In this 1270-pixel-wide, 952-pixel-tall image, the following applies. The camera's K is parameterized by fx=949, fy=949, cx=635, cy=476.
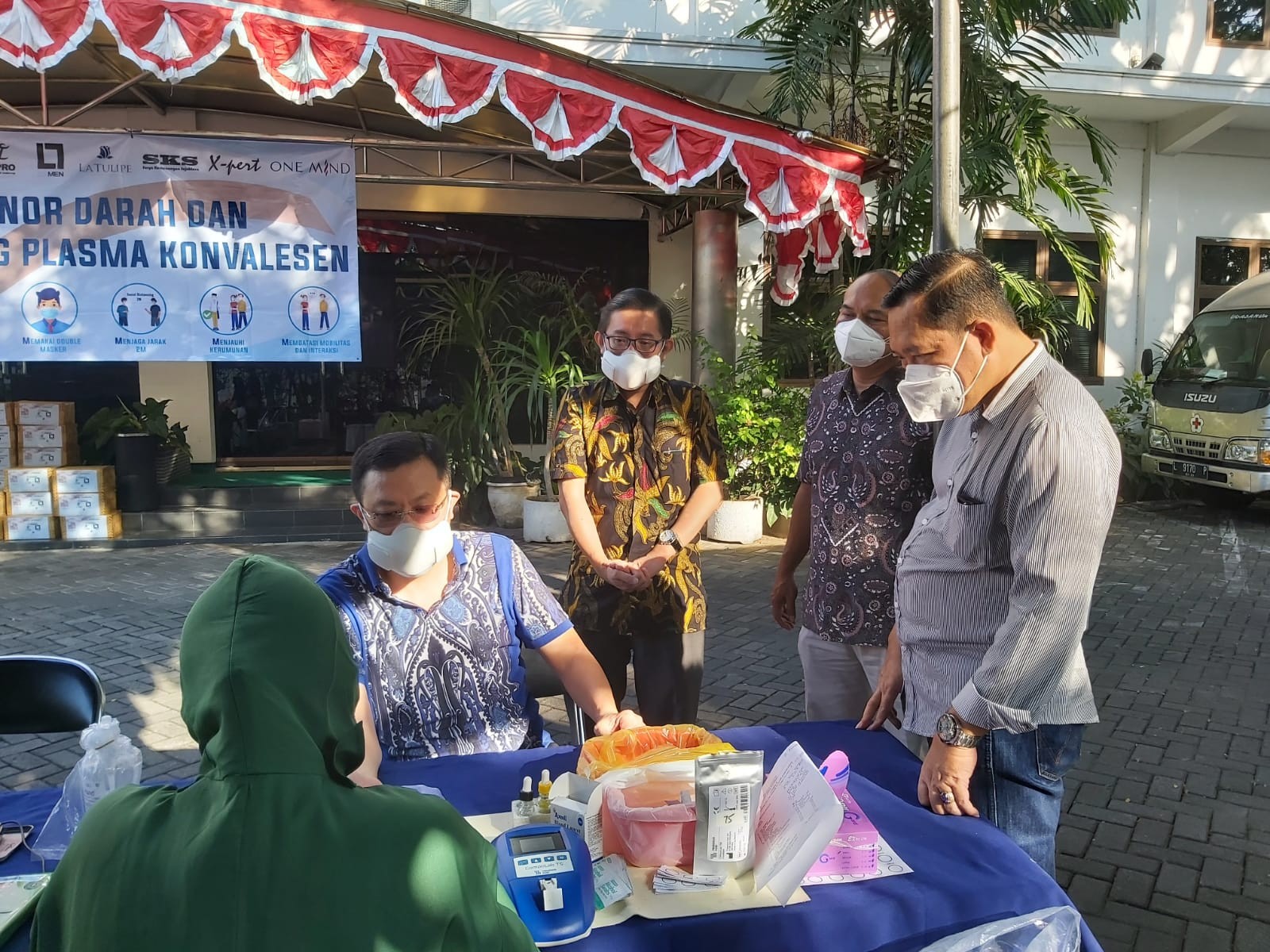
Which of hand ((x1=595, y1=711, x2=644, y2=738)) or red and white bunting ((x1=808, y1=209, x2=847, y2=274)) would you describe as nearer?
hand ((x1=595, y1=711, x2=644, y2=738))

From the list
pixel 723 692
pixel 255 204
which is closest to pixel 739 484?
pixel 723 692

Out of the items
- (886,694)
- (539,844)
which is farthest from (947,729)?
(539,844)

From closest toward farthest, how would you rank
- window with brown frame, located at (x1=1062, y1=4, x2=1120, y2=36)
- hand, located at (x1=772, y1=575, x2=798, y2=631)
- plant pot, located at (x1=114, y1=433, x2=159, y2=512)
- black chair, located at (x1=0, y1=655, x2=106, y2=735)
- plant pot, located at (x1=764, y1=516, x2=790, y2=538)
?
1. black chair, located at (x1=0, y1=655, x2=106, y2=735)
2. hand, located at (x1=772, y1=575, x2=798, y2=631)
3. window with brown frame, located at (x1=1062, y1=4, x2=1120, y2=36)
4. plant pot, located at (x1=114, y1=433, x2=159, y2=512)
5. plant pot, located at (x1=764, y1=516, x2=790, y2=538)

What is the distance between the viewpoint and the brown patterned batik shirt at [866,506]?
8.63 feet

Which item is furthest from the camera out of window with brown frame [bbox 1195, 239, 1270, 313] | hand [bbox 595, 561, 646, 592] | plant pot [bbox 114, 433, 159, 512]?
window with brown frame [bbox 1195, 239, 1270, 313]

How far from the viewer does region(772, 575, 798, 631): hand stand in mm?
3076

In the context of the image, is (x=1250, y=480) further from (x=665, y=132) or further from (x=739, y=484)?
(x=665, y=132)

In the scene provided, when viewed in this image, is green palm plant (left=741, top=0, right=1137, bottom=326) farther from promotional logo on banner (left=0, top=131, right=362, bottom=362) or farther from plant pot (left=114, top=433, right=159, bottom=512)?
plant pot (left=114, top=433, right=159, bottom=512)

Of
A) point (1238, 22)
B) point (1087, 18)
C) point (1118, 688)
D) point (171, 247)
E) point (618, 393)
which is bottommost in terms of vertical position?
point (1118, 688)

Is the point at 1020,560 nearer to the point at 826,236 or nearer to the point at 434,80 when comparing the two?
the point at 434,80

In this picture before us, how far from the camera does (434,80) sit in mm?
5270

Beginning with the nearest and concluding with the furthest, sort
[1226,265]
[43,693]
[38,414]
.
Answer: [43,693] → [38,414] → [1226,265]

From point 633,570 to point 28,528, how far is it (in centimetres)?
699

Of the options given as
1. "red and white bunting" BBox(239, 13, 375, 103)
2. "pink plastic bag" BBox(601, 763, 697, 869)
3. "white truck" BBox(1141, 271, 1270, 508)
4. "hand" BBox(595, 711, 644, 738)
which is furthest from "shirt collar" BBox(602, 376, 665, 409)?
"white truck" BBox(1141, 271, 1270, 508)
